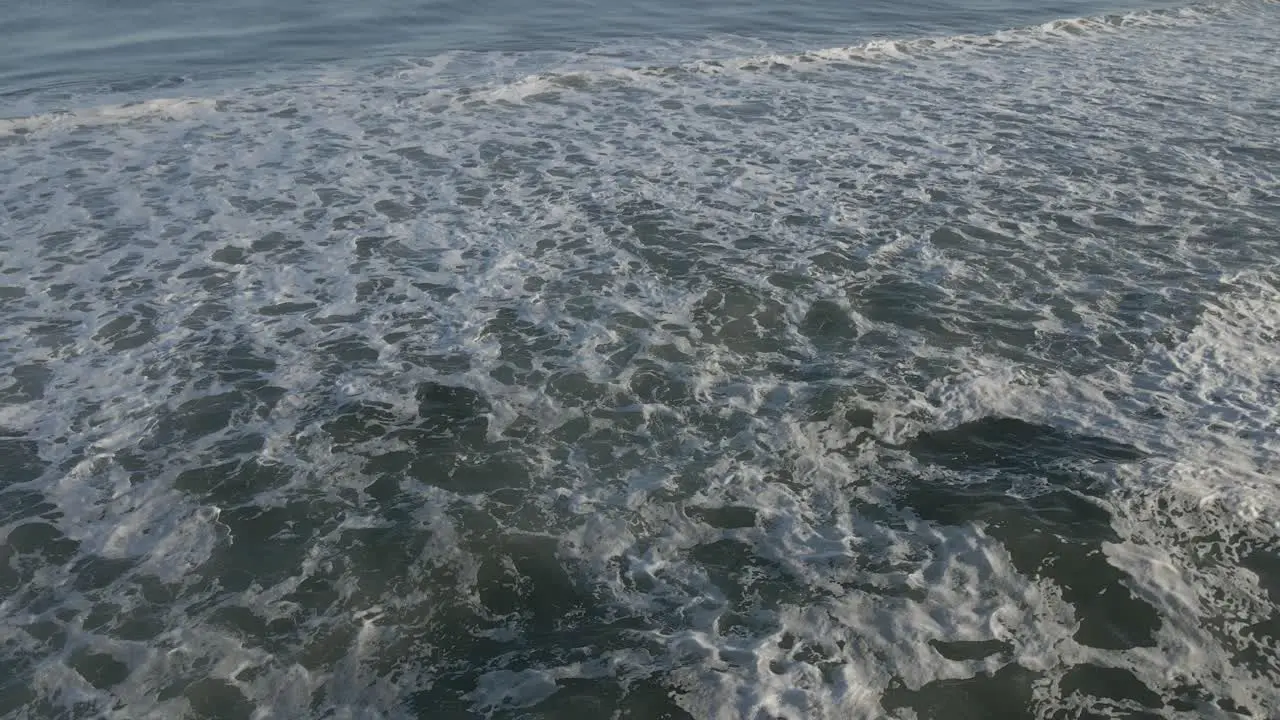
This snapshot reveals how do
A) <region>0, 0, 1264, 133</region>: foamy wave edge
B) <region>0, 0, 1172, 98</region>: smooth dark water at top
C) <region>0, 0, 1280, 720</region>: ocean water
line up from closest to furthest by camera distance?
<region>0, 0, 1280, 720</region>: ocean water, <region>0, 0, 1264, 133</region>: foamy wave edge, <region>0, 0, 1172, 98</region>: smooth dark water at top

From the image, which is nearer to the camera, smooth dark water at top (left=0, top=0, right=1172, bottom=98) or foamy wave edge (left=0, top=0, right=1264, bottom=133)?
foamy wave edge (left=0, top=0, right=1264, bottom=133)

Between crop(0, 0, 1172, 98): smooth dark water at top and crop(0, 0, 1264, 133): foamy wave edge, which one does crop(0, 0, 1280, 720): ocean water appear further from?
crop(0, 0, 1172, 98): smooth dark water at top

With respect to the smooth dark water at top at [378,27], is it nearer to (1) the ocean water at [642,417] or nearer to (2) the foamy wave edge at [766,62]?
(2) the foamy wave edge at [766,62]

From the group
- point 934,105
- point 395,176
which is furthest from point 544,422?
point 934,105

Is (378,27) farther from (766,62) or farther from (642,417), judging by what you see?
(642,417)

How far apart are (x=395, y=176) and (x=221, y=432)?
5553 millimetres

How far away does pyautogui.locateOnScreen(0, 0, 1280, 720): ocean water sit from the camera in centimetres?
436

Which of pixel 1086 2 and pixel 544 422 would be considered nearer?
pixel 544 422

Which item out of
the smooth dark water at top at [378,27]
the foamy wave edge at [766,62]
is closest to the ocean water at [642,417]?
the foamy wave edge at [766,62]

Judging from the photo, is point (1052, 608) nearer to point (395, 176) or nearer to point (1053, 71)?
point (395, 176)

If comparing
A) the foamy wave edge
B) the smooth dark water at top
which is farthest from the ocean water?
the smooth dark water at top

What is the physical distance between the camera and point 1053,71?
53.4ft

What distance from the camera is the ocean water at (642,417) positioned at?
4.36 metres

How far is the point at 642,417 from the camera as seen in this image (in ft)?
20.6
